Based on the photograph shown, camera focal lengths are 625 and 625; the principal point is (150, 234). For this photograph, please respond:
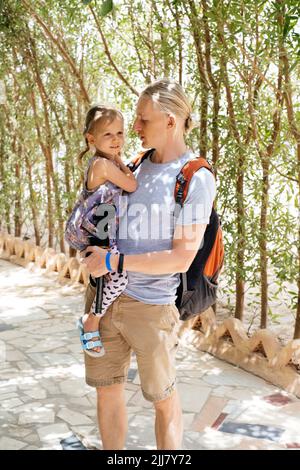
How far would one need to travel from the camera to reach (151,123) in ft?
7.26

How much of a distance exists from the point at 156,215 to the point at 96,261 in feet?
0.87

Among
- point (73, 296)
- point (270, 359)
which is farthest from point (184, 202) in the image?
point (73, 296)

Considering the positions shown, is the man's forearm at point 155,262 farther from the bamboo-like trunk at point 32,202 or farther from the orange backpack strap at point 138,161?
the bamboo-like trunk at point 32,202

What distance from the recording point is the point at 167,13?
5.15 metres

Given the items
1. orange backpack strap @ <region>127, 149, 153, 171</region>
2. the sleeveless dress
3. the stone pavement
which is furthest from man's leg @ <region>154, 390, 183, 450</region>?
orange backpack strap @ <region>127, 149, 153, 171</region>

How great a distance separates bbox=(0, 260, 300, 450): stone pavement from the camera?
3158mm

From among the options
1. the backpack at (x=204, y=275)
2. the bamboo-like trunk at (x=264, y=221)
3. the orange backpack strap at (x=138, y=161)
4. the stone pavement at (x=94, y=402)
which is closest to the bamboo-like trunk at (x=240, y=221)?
the bamboo-like trunk at (x=264, y=221)

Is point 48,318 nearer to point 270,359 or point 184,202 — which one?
point 270,359

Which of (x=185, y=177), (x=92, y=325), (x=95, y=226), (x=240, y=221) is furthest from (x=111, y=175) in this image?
(x=240, y=221)

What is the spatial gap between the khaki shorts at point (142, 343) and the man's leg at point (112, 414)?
0.18 ft

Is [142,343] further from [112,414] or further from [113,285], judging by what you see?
[112,414]

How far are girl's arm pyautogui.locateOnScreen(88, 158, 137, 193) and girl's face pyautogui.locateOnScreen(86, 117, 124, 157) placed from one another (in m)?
0.06

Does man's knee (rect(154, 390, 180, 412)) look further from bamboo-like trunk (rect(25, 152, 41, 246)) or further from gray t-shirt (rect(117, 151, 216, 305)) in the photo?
bamboo-like trunk (rect(25, 152, 41, 246))

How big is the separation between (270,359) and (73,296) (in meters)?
2.70
